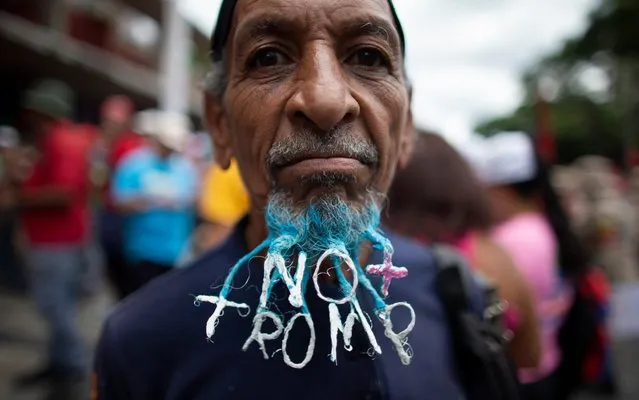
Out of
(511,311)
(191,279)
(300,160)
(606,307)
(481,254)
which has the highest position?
(300,160)

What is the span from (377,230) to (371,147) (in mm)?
161

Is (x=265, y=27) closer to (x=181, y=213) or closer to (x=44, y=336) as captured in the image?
(x=181, y=213)

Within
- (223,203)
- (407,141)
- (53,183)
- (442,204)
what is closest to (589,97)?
(53,183)

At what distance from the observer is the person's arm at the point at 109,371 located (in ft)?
4.19

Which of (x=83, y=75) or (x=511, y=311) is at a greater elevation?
(x=83, y=75)

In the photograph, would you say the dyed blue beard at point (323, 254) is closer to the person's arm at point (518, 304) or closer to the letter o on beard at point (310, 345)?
the letter o on beard at point (310, 345)

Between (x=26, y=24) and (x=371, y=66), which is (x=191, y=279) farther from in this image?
(x=26, y=24)

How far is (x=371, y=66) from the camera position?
3.86 feet

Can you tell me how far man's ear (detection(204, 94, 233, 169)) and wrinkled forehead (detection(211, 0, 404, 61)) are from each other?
243mm

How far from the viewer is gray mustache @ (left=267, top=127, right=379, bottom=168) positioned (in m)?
1.07

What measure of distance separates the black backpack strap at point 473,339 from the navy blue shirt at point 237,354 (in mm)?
45

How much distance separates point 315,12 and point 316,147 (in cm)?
25

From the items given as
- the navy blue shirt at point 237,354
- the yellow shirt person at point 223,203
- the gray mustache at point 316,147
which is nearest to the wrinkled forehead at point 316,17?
the gray mustache at point 316,147

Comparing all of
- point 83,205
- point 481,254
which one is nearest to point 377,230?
point 481,254
